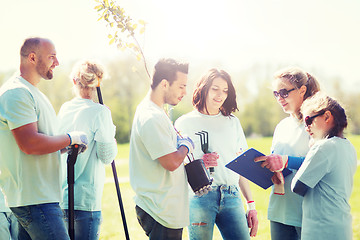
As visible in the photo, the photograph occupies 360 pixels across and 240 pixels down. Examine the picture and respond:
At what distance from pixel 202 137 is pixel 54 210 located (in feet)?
3.45

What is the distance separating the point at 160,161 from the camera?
2229 mm

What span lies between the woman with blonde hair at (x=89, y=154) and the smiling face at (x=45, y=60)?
17.1 inches

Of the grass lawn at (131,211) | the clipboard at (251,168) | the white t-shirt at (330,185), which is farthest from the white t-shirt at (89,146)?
the white t-shirt at (330,185)

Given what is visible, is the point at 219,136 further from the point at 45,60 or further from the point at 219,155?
the point at 45,60

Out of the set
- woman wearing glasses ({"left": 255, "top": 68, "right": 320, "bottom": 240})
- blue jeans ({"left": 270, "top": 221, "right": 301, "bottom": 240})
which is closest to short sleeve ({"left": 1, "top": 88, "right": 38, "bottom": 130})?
woman wearing glasses ({"left": 255, "top": 68, "right": 320, "bottom": 240})

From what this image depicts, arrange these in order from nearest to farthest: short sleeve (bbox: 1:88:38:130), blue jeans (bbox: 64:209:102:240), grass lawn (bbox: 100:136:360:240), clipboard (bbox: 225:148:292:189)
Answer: short sleeve (bbox: 1:88:38:130), clipboard (bbox: 225:148:292:189), blue jeans (bbox: 64:209:102:240), grass lawn (bbox: 100:136:360:240)

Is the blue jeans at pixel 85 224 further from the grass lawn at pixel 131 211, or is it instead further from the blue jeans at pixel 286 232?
the blue jeans at pixel 286 232

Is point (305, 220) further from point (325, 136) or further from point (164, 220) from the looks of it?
point (164, 220)

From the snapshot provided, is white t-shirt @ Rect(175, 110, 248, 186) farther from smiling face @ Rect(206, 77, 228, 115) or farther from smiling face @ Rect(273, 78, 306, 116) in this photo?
smiling face @ Rect(273, 78, 306, 116)

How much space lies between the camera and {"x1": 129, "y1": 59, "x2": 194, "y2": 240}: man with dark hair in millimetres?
2221

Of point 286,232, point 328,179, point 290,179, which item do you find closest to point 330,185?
point 328,179

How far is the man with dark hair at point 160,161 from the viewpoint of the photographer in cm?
222

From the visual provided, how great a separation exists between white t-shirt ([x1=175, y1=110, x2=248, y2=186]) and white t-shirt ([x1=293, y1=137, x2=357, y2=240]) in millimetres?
551

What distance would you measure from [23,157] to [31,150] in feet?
0.27
